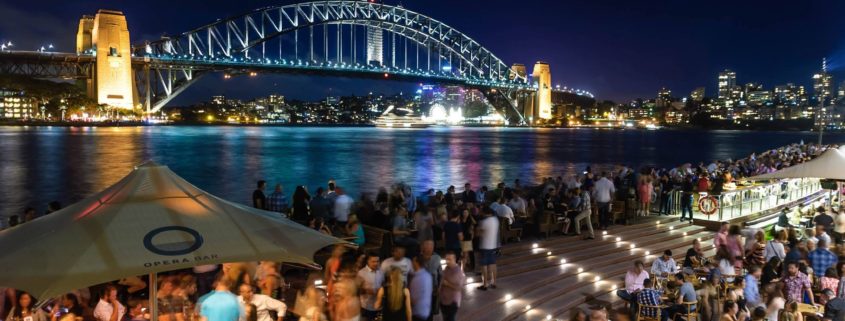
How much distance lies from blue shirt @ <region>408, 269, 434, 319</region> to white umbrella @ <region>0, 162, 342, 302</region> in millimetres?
1716

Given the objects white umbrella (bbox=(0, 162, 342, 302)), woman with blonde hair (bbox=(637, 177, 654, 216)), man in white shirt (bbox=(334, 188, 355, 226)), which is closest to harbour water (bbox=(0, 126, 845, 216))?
man in white shirt (bbox=(334, 188, 355, 226))

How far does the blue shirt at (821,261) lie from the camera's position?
8211 millimetres

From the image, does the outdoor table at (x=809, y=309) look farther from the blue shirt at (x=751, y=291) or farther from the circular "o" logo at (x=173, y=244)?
the circular "o" logo at (x=173, y=244)

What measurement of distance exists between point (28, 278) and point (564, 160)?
146ft

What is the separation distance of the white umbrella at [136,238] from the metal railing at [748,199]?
35.3ft

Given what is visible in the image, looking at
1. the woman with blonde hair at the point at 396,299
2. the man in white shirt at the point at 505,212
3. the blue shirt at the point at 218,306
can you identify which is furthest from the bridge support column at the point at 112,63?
the blue shirt at the point at 218,306

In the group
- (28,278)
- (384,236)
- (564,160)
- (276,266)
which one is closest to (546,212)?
(384,236)

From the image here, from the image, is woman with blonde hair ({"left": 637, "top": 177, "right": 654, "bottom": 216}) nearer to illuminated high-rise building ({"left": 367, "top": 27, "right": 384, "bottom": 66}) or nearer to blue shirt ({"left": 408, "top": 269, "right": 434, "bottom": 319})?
blue shirt ({"left": 408, "top": 269, "right": 434, "bottom": 319})

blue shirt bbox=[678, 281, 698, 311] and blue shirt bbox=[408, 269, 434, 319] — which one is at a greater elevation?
blue shirt bbox=[408, 269, 434, 319]

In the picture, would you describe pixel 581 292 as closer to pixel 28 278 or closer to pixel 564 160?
pixel 28 278

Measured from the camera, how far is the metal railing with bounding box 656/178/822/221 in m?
12.7

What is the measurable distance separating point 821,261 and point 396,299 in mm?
6048

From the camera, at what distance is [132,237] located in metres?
3.51

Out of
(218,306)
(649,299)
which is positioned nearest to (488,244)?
(649,299)
